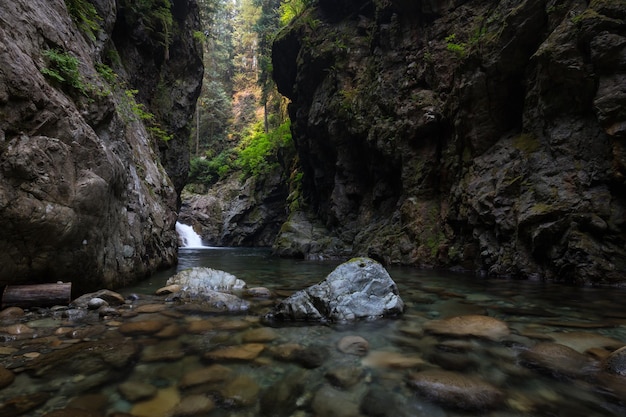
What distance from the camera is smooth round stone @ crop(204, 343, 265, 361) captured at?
9.01ft

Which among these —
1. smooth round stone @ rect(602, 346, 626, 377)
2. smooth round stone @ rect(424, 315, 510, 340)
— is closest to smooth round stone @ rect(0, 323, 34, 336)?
smooth round stone @ rect(424, 315, 510, 340)

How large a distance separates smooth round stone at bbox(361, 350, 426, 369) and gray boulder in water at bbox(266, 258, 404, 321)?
41.7 inches

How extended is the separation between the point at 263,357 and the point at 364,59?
14.8 meters

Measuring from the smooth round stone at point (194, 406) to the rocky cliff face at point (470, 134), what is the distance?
6.54 metres

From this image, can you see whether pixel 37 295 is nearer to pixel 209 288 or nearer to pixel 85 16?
pixel 209 288

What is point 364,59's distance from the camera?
1502cm

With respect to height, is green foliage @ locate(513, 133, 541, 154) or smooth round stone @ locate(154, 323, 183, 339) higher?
green foliage @ locate(513, 133, 541, 154)

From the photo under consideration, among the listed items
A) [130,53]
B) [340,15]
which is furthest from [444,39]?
[130,53]

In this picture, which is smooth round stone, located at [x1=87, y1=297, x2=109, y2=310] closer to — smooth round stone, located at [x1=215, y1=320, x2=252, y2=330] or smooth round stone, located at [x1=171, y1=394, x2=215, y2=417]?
smooth round stone, located at [x1=215, y1=320, x2=252, y2=330]

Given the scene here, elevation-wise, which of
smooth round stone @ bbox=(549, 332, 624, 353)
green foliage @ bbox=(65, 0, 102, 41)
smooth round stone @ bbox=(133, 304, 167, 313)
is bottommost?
smooth round stone @ bbox=(133, 304, 167, 313)

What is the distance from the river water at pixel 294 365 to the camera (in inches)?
78.3

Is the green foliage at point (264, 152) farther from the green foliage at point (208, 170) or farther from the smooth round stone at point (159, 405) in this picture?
the smooth round stone at point (159, 405)

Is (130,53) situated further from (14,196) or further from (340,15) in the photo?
(14,196)

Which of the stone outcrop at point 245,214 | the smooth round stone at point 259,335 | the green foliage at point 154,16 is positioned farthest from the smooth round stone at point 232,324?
the stone outcrop at point 245,214
